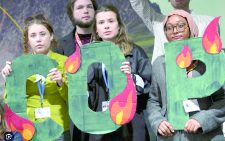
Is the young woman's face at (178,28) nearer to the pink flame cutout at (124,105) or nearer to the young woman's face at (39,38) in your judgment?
the pink flame cutout at (124,105)

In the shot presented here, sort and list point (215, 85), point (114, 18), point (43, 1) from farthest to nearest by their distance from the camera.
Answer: point (43, 1)
point (114, 18)
point (215, 85)

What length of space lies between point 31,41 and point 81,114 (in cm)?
63

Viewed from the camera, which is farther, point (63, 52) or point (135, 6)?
point (135, 6)

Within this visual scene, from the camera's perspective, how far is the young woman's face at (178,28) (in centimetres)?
290

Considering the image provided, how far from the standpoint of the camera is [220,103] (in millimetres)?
2826

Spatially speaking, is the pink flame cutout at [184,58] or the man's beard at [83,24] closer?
the pink flame cutout at [184,58]

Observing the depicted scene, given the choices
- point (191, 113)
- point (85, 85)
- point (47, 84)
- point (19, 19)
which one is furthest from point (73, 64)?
point (19, 19)

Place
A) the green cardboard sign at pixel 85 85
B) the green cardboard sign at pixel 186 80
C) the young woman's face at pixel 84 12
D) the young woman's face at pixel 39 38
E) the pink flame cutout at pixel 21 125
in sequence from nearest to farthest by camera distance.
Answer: the green cardboard sign at pixel 186 80 < the green cardboard sign at pixel 85 85 < the pink flame cutout at pixel 21 125 < the young woman's face at pixel 39 38 < the young woman's face at pixel 84 12

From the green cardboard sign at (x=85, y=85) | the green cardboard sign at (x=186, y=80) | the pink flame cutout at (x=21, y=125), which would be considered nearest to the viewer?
the green cardboard sign at (x=186, y=80)

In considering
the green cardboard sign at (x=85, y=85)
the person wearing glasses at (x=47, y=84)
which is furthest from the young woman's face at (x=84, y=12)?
the green cardboard sign at (x=85, y=85)

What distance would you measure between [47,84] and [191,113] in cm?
92

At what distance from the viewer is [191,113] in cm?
282

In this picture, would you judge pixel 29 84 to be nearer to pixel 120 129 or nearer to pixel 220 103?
pixel 120 129

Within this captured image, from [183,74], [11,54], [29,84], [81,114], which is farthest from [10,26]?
[183,74]
